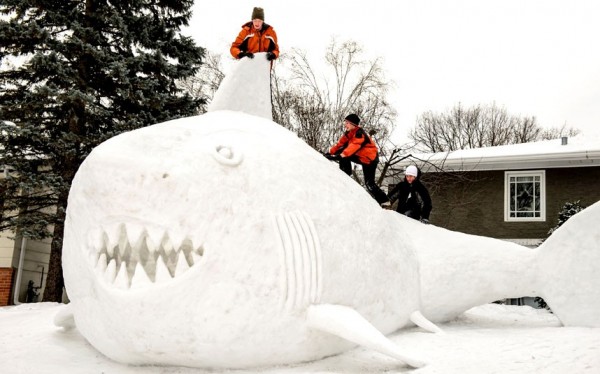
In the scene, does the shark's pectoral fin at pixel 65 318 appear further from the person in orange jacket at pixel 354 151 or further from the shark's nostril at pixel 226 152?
the person in orange jacket at pixel 354 151

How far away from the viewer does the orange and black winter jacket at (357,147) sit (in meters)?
6.14

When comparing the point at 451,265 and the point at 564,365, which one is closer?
the point at 564,365

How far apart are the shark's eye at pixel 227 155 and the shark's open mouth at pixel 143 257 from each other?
1.98ft

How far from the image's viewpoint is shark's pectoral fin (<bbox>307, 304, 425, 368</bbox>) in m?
3.51

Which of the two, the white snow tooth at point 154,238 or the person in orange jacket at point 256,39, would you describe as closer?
the white snow tooth at point 154,238

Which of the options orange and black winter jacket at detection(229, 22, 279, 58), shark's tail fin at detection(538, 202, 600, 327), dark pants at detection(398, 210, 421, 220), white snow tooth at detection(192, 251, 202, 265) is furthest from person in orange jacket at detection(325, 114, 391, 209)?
white snow tooth at detection(192, 251, 202, 265)

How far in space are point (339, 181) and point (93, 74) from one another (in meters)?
8.90

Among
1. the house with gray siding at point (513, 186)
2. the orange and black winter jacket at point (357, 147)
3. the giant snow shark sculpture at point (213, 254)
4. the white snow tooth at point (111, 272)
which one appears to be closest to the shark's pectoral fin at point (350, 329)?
the giant snow shark sculpture at point (213, 254)

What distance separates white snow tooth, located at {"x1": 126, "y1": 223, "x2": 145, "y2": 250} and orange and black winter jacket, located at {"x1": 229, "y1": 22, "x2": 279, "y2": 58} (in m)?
2.62

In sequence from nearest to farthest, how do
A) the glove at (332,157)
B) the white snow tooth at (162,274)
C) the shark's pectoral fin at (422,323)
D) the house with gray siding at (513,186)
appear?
1. the white snow tooth at (162,274)
2. the shark's pectoral fin at (422,323)
3. the glove at (332,157)
4. the house with gray siding at (513,186)

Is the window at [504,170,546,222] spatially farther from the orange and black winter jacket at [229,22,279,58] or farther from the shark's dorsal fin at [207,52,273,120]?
the shark's dorsal fin at [207,52,273,120]

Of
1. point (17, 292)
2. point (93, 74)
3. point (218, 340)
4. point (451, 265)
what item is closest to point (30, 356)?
point (218, 340)

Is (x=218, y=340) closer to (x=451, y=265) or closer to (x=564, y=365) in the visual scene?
(x=564, y=365)

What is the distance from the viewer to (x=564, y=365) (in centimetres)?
343
